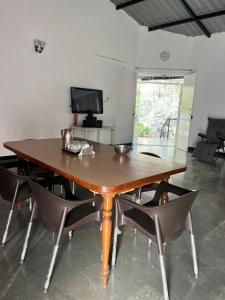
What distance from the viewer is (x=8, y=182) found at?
1.90m

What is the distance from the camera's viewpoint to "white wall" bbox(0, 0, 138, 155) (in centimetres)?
426

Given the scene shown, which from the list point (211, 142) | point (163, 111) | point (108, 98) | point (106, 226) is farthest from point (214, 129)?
point (106, 226)

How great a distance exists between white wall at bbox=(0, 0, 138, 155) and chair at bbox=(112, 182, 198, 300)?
11.5ft

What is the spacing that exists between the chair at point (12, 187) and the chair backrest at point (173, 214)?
1.03m

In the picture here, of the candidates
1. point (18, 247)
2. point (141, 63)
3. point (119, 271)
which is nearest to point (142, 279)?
point (119, 271)

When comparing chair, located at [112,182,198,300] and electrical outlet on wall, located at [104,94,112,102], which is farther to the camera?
electrical outlet on wall, located at [104,94,112,102]

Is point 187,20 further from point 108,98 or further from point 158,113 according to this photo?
point 158,113

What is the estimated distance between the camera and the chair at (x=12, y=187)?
5.99ft

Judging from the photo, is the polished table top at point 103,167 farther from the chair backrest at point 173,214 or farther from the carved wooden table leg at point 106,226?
the chair backrest at point 173,214

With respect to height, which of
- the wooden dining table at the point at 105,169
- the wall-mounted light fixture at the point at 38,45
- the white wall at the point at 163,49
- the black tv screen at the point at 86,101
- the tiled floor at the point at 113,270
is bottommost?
the tiled floor at the point at 113,270

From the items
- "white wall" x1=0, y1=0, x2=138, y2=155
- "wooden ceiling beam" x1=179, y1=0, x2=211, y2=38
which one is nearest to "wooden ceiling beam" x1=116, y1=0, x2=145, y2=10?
"white wall" x1=0, y1=0, x2=138, y2=155

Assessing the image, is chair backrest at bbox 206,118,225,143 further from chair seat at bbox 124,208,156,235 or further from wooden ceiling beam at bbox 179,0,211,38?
chair seat at bbox 124,208,156,235

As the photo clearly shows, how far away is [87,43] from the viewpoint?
5387 mm

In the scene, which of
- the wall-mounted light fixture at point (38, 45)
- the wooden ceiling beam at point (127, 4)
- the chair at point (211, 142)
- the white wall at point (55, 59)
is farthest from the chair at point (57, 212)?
the wooden ceiling beam at point (127, 4)
